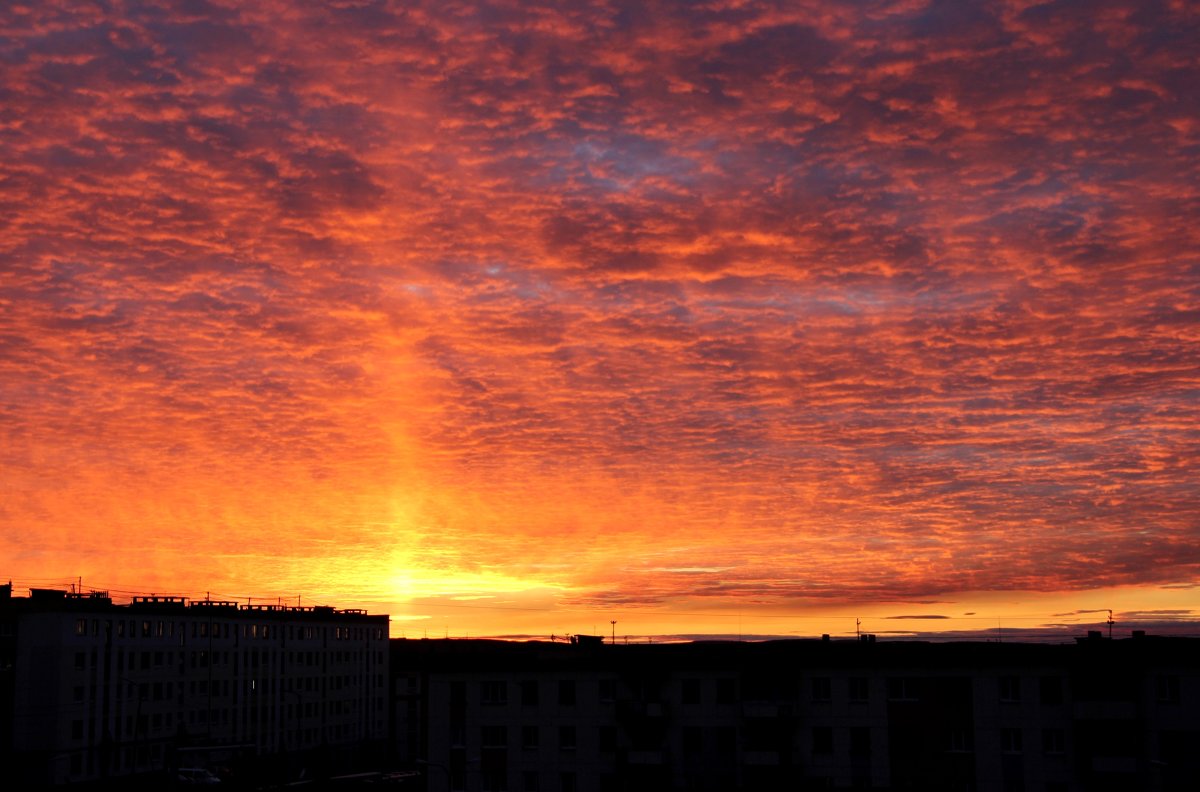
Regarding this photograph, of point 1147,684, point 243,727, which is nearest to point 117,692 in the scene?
point 243,727

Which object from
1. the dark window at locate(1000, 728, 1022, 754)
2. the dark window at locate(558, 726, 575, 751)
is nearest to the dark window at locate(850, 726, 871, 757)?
the dark window at locate(1000, 728, 1022, 754)

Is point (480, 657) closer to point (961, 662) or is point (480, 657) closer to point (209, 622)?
point (961, 662)

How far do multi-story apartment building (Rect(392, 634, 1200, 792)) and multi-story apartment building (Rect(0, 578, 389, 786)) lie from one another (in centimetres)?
4116

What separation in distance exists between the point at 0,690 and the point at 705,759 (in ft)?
307

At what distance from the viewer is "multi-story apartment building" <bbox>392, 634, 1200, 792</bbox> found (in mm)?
87188

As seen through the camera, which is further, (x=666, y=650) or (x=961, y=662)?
(x=666, y=650)

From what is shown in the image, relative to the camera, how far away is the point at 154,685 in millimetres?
157000

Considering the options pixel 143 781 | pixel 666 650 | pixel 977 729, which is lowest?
pixel 143 781

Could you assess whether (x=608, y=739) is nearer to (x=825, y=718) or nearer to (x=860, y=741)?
(x=825, y=718)

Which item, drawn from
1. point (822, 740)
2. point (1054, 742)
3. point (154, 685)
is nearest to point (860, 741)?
point (822, 740)

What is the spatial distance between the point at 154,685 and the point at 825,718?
330ft

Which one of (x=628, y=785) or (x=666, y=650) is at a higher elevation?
(x=666, y=650)

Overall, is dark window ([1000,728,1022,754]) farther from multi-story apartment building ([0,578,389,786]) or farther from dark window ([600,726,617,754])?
multi-story apartment building ([0,578,389,786])

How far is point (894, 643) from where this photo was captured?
96.5 m
